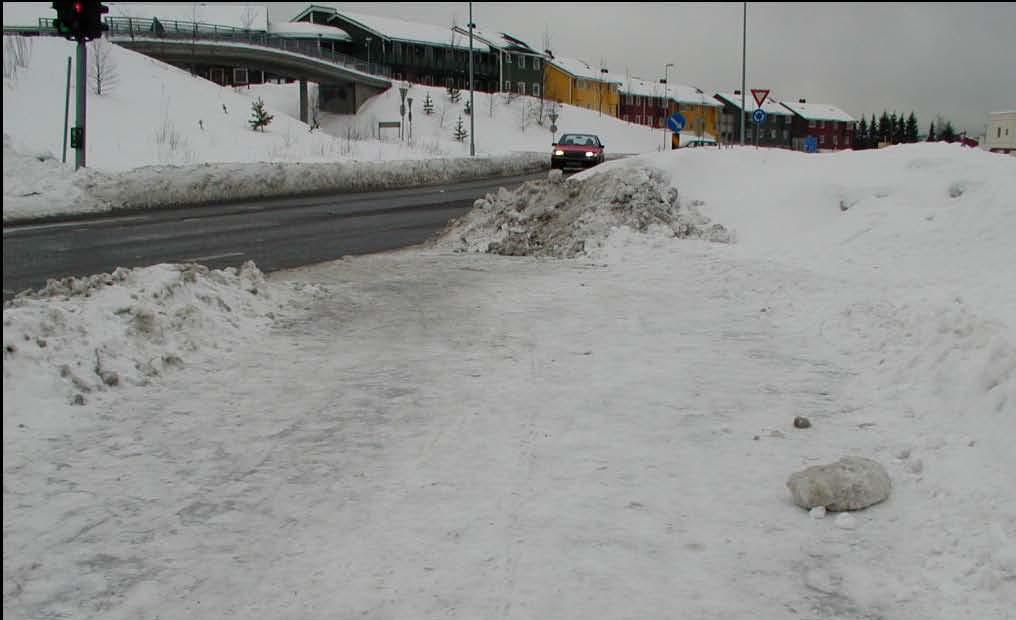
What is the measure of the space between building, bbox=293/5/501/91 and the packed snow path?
85.1 metres

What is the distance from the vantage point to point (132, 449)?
194 inches

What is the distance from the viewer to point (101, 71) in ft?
116

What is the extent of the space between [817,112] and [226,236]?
125234mm

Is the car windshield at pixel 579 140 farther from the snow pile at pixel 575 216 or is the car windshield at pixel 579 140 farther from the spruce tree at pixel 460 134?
the spruce tree at pixel 460 134

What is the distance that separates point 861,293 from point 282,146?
105 feet

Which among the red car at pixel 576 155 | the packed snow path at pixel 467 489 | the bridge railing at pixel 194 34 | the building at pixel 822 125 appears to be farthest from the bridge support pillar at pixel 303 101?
the building at pixel 822 125

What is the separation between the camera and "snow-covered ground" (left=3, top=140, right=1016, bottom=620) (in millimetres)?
3541

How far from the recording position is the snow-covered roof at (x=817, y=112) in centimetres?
12262

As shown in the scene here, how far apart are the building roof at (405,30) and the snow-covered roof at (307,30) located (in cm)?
163

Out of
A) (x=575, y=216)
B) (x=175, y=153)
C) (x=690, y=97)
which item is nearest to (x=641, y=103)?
(x=690, y=97)

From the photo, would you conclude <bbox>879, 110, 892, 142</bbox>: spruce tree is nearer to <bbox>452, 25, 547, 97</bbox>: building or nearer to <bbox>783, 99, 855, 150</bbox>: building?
<bbox>783, 99, 855, 150</bbox>: building

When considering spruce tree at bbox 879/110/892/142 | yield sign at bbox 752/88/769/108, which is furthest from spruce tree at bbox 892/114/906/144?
yield sign at bbox 752/88/769/108

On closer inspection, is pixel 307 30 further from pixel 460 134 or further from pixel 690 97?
pixel 690 97

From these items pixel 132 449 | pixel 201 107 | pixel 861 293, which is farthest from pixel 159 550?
pixel 201 107
